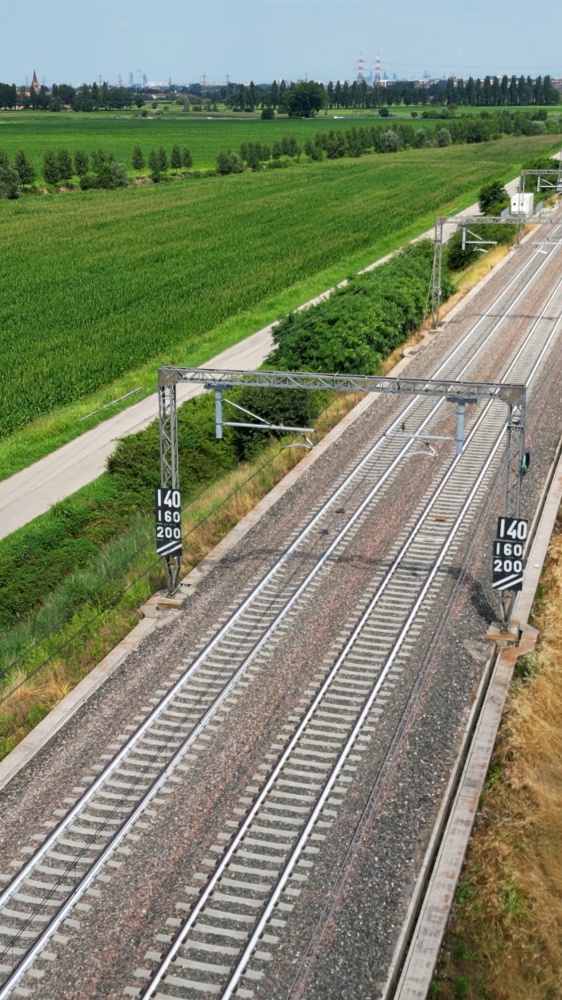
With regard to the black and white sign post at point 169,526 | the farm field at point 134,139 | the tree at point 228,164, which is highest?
the farm field at point 134,139

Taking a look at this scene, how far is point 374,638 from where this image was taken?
22.2m

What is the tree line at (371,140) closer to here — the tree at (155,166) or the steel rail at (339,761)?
the tree at (155,166)

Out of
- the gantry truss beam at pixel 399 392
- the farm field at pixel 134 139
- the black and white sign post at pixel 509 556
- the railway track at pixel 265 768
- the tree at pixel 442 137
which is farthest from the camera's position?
the tree at pixel 442 137

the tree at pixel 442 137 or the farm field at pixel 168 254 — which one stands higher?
the tree at pixel 442 137

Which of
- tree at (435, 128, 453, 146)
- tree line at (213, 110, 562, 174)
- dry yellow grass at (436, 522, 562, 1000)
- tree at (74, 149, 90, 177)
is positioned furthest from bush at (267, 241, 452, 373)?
tree at (435, 128, 453, 146)

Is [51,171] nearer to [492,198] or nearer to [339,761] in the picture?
[492,198]

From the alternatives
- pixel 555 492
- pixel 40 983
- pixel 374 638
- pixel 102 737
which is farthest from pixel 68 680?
pixel 555 492

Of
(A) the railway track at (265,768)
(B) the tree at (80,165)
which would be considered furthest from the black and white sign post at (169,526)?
(B) the tree at (80,165)

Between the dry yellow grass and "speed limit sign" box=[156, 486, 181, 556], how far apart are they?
811 cm

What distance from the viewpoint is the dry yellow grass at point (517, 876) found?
13.8 m

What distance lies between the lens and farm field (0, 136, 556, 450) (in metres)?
47.4

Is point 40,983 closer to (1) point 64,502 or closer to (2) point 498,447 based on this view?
(1) point 64,502

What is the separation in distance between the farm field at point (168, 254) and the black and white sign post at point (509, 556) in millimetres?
21245

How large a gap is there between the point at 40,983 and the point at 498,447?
23737mm
